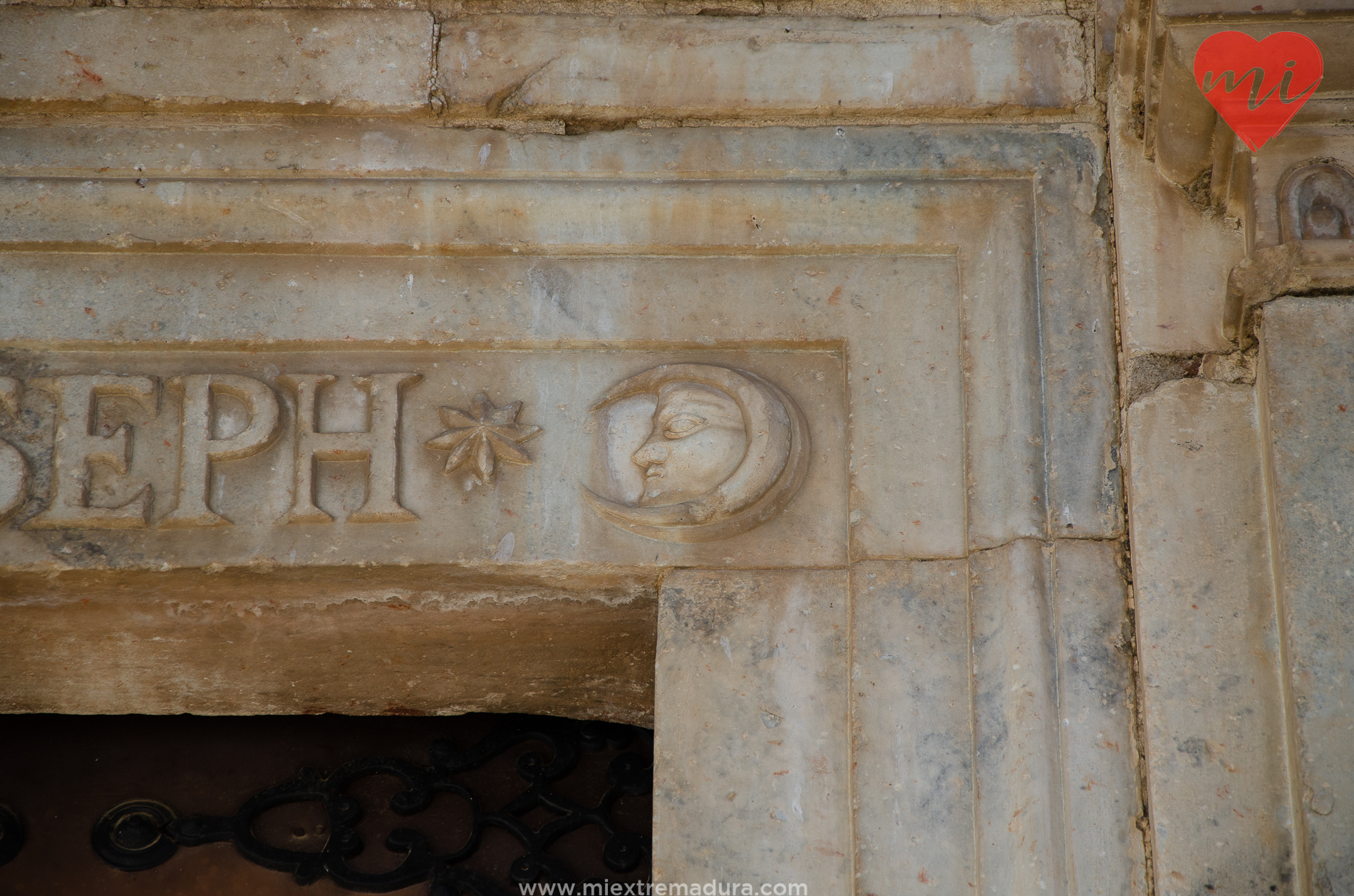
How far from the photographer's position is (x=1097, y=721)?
1.78m

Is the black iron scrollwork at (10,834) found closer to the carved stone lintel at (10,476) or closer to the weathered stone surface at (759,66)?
the carved stone lintel at (10,476)

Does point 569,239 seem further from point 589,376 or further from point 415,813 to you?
point 415,813

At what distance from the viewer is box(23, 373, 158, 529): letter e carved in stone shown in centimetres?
196

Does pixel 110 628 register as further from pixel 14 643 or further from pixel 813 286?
pixel 813 286

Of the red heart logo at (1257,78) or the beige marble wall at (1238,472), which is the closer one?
the beige marble wall at (1238,472)

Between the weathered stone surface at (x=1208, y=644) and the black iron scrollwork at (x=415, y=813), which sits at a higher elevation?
the weathered stone surface at (x=1208, y=644)

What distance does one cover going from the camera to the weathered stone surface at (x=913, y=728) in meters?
1.80

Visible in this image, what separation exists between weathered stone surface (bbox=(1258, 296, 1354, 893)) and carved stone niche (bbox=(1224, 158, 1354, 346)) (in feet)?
0.10

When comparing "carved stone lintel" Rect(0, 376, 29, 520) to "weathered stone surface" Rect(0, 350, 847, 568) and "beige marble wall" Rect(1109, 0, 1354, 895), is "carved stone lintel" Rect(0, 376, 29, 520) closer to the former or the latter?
"weathered stone surface" Rect(0, 350, 847, 568)

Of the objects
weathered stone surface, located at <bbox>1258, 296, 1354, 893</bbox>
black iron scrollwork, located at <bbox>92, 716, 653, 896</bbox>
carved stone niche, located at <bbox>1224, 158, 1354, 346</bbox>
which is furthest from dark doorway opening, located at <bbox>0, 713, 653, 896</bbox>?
carved stone niche, located at <bbox>1224, 158, 1354, 346</bbox>

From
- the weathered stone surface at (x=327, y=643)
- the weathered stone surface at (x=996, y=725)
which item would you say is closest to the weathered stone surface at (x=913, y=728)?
the weathered stone surface at (x=996, y=725)

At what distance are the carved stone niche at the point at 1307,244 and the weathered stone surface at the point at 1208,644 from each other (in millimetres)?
169

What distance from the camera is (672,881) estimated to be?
1.81 m

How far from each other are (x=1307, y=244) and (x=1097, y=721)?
2.60 ft
